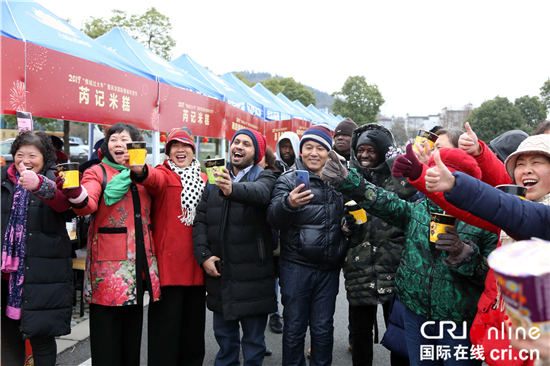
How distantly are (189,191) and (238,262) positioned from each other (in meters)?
0.69

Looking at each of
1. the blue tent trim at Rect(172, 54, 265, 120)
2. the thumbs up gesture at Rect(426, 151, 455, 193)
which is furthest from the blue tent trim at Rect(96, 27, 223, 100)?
the thumbs up gesture at Rect(426, 151, 455, 193)

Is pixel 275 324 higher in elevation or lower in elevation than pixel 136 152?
lower

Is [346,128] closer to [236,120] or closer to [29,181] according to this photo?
[29,181]

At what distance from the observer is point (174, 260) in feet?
9.47

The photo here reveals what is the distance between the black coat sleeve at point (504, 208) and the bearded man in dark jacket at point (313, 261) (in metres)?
1.45

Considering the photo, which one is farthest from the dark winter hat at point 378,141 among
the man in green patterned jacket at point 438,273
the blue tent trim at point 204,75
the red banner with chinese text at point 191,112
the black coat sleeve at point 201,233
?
the blue tent trim at point 204,75

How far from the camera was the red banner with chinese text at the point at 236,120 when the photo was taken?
8.45m

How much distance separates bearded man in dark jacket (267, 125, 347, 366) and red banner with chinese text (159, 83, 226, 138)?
3.81m

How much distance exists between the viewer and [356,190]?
7.86ft

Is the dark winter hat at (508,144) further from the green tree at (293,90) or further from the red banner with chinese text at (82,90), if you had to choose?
the green tree at (293,90)

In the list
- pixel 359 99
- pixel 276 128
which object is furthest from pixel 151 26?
pixel 359 99

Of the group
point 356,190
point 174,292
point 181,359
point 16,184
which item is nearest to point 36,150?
point 16,184

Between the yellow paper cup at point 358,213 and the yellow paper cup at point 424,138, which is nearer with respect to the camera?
the yellow paper cup at point 424,138

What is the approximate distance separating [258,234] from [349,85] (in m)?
50.5
